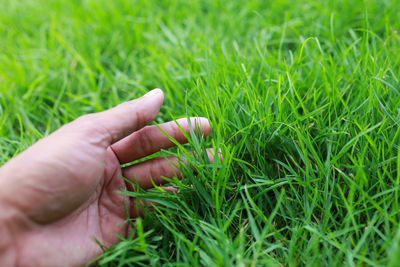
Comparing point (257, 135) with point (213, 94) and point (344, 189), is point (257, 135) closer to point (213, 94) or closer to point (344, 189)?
point (213, 94)

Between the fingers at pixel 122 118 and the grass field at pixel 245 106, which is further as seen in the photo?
the fingers at pixel 122 118

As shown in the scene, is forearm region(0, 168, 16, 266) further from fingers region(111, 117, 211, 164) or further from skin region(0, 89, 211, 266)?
fingers region(111, 117, 211, 164)

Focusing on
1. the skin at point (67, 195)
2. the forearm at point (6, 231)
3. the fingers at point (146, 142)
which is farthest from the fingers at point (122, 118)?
the forearm at point (6, 231)

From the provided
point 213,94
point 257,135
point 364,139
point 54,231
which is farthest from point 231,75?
point 54,231

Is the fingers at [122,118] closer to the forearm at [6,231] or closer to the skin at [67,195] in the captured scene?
the skin at [67,195]

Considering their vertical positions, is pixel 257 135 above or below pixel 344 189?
above

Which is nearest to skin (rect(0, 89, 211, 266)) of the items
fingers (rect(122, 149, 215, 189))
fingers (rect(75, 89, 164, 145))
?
fingers (rect(75, 89, 164, 145))
